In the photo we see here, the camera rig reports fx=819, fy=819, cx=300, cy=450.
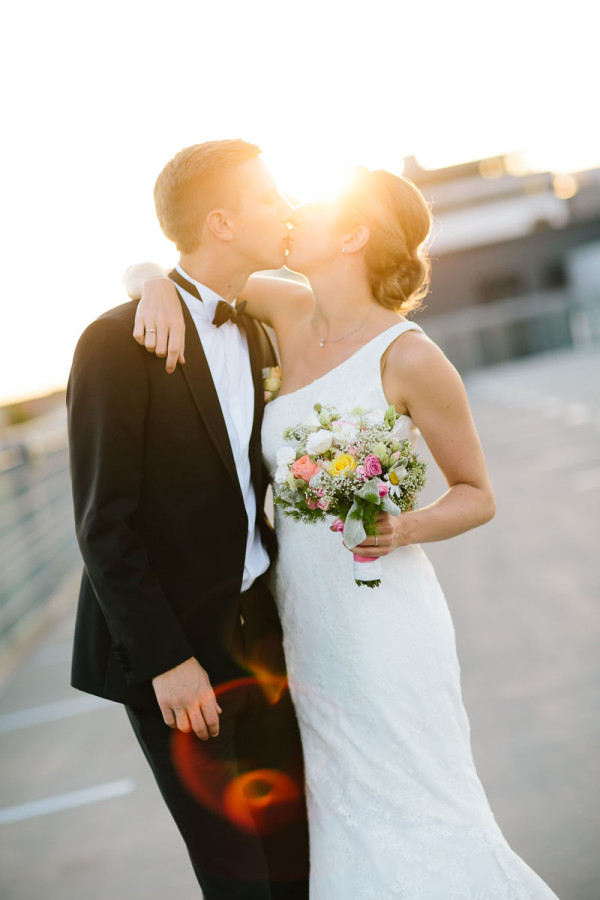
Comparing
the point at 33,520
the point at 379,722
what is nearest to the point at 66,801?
the point at 379,722

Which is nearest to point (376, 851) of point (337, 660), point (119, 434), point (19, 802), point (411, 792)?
point (411, 792)

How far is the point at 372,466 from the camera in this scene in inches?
81.7

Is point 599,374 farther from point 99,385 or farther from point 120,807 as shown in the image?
point 99,385

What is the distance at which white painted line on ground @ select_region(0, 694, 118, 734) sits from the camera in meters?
5.81

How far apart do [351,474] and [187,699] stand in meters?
0.78

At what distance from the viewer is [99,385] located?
220cm

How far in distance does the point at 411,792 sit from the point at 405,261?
1.75 metres

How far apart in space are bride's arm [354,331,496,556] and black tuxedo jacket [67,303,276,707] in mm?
530

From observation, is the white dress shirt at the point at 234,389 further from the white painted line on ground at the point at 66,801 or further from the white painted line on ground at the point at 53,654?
the white painted line on ground at the point at 53,654

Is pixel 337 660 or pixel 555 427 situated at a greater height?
pixel 337 660

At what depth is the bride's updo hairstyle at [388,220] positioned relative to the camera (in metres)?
2.81

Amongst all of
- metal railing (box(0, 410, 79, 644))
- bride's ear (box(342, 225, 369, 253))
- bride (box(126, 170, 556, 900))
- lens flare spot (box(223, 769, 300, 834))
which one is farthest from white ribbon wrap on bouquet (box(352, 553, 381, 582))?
metal railing (box(0, 410, 79, 644))

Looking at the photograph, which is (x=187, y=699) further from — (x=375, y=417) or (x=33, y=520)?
(x=33, y=520)

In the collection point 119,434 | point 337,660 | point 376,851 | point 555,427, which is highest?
point 119,434
